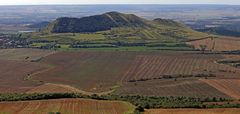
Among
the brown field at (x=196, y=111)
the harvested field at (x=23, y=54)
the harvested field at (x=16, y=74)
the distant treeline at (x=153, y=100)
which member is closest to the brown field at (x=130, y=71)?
the harvested field at (x=16, y=74)

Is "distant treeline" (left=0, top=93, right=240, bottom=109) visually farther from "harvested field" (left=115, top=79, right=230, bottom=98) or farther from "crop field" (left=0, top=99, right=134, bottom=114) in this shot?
"harvested field" (left=115, top=79, right=230, bottom=98)

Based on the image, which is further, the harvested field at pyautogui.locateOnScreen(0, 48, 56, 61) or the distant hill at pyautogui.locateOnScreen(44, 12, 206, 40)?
the distant hill at pyautogui.locateOnScreen(44, 12, 206, 40)

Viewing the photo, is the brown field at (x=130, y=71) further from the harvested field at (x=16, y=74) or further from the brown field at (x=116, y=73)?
the harvested field at (x=16, y=74)

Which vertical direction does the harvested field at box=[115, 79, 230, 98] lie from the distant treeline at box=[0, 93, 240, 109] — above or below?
below

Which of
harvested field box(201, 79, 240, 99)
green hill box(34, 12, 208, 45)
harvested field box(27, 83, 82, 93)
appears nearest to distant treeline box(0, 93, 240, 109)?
harvested field box(201, 79, 240, 99)

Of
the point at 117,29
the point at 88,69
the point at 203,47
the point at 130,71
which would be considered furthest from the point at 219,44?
the point at 88,69
